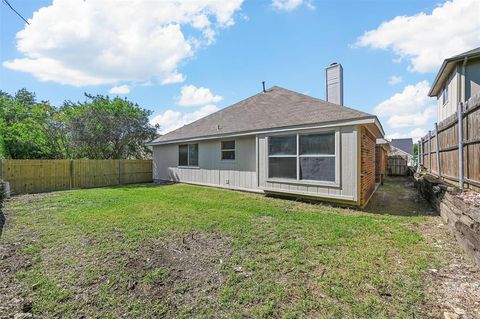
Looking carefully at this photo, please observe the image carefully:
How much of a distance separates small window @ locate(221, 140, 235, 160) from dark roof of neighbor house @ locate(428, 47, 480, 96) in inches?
383

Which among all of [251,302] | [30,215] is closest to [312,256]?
[251,302]

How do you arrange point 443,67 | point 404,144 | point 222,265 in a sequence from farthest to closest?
point 404,144, point 443,67, point 222,265

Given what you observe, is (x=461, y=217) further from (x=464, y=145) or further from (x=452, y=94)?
(x=452, y=94)

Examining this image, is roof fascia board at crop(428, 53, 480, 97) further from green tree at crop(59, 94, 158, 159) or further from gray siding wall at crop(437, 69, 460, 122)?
green tree at crop(59, 94, 158, 159)

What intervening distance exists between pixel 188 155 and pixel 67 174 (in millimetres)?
5970

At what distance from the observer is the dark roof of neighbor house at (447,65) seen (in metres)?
9.31

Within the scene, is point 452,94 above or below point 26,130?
above

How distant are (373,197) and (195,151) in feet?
25.7

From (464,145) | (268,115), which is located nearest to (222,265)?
(464,145)

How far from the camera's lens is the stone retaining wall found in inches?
118

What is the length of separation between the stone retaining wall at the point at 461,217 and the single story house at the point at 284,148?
169 cm

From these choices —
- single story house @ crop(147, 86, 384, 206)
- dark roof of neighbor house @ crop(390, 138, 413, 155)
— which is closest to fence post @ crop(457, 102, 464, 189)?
single story house @ crop(147, 86, 384, 206)

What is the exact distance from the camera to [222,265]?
3.12 metres

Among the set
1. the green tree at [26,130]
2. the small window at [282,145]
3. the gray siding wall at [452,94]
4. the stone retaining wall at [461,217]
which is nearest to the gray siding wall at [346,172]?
the small window at [282,145]
